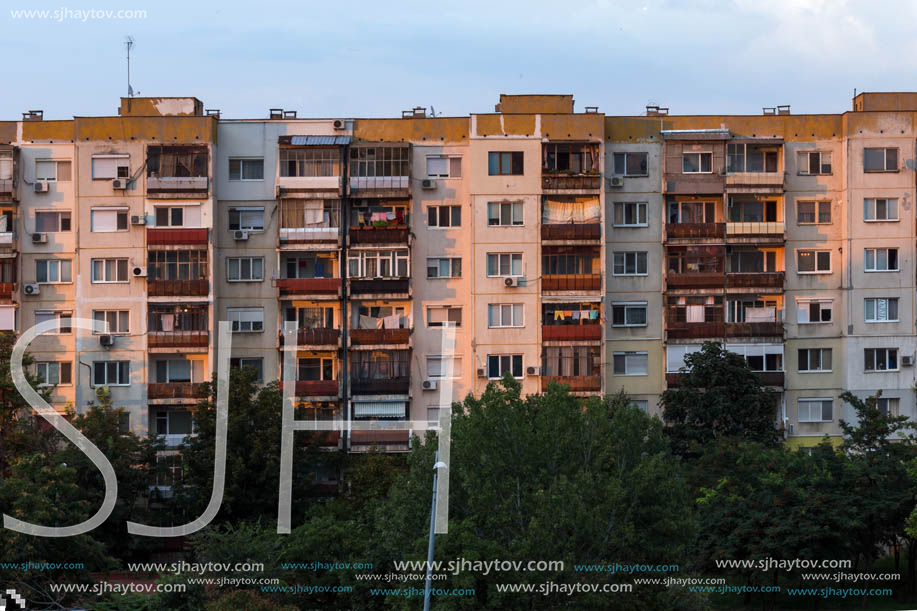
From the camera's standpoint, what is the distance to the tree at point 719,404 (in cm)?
4800

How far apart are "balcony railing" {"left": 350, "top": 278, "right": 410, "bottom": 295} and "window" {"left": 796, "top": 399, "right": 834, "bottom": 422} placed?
1677cm

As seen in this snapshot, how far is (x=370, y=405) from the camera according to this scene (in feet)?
164

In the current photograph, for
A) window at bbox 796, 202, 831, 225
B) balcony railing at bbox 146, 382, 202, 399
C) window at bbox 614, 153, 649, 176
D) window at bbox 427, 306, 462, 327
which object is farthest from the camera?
window at bbox 796, 202, 831, 225

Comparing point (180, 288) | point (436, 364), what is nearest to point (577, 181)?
point (436, 364)

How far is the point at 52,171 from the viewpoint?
→ 168 ft

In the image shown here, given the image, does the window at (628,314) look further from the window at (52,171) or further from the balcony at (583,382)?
the window at (52,171)

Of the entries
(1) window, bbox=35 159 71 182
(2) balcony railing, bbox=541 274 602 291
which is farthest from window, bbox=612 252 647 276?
(1) window, bbox=35 159 71 182

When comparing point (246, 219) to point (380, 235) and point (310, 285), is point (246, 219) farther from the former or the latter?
point (380, 235)

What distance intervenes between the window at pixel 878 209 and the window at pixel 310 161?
21.7m

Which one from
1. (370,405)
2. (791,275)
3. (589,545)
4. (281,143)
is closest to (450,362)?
(370,405)

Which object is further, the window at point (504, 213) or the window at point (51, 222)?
the window at point (51, 222)

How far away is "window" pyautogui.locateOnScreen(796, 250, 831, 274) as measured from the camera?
2035 inches

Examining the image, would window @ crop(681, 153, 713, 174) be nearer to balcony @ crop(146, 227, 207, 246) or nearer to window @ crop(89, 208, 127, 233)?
balcony @ crop(146, 227, 207, 246)

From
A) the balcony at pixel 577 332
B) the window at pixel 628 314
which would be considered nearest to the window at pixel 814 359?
the window at pixel 628 314
